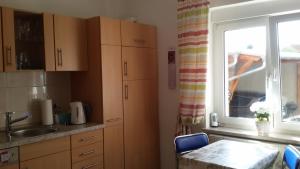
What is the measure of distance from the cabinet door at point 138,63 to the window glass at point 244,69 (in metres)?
0.85

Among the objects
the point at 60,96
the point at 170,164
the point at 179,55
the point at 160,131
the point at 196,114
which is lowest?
the point at 170,164

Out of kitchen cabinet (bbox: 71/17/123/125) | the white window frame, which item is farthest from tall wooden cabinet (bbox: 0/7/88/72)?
the white window frame

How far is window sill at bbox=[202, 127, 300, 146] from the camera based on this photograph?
7.99ft

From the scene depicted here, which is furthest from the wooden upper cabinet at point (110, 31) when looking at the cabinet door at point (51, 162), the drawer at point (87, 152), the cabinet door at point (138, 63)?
the cabinet door at point (51, 162)

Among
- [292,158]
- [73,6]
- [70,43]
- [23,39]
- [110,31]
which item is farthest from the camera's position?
[73,6]

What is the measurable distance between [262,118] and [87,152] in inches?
64.9

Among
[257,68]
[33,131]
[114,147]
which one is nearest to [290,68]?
[257,68]

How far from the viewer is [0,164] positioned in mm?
2084

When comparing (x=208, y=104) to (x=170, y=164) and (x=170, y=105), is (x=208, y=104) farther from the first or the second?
(x=170, y=164)

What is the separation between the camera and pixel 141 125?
323cm

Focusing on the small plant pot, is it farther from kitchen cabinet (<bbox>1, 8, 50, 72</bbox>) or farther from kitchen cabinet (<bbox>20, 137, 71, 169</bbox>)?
kitchen cabinet (<bbox>1, 8, 50, 72</bbox>)

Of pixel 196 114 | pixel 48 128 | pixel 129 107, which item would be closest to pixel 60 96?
pixel 48 128

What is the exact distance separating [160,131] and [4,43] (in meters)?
1.97

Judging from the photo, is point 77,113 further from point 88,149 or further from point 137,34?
point 137,34
